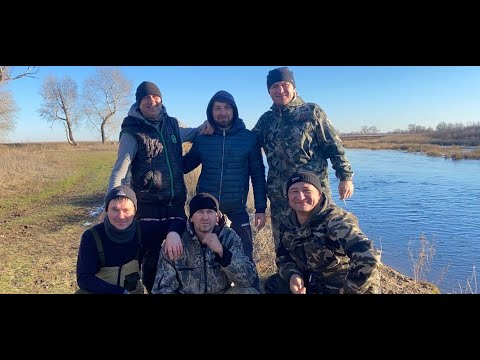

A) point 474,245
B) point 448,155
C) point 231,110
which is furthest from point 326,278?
point 448,155

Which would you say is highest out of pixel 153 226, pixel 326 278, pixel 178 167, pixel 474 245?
pixel 178 167

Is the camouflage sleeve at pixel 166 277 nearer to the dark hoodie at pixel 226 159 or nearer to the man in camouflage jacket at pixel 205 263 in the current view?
the man in camouflage jacket at pixel 205 263

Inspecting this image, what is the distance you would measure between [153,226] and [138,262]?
341 millimetres

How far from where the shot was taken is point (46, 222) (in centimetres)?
935

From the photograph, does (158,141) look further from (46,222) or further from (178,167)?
(46,222)

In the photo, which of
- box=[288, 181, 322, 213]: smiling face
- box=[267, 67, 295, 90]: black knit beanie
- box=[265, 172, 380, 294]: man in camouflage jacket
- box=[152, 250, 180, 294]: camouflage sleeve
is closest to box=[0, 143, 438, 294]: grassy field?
box=[152, 250, 180, 294]: camouflage sleeve

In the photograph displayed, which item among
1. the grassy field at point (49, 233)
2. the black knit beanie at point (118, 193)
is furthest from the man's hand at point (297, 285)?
the grassy field at point (49, 233)

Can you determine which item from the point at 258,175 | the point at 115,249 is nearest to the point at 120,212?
the point at 115,249

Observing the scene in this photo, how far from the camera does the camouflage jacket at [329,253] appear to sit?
8.72ft

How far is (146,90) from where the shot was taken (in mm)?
3551

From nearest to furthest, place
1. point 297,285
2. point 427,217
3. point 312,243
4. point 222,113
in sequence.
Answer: point 297,285
point 312,243
point 222,113
point 427,217

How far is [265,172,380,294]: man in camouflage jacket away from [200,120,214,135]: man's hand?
1100 millimetres

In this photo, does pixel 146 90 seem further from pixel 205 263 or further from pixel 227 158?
pixel 205 263

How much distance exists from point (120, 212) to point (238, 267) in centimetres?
108
